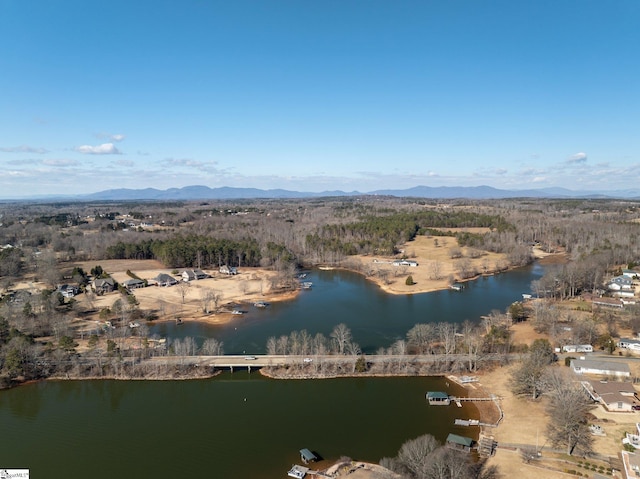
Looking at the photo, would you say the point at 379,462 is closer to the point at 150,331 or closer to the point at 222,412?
the point at 222,412

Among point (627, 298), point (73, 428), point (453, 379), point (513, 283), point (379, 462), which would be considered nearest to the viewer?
point (379, 462)

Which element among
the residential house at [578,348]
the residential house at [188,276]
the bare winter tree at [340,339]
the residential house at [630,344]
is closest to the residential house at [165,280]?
the residential house at [188,276]

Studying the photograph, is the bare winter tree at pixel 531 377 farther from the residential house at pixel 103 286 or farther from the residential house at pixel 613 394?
the residential house at pixel 103 286

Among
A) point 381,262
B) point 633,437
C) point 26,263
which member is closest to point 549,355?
point 633,437

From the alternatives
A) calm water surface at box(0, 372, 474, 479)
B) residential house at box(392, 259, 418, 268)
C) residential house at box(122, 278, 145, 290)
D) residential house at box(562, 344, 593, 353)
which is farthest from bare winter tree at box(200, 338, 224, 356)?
residential house at box(392, 259, 418, 268)

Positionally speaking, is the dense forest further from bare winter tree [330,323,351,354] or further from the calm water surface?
the calm water surface
